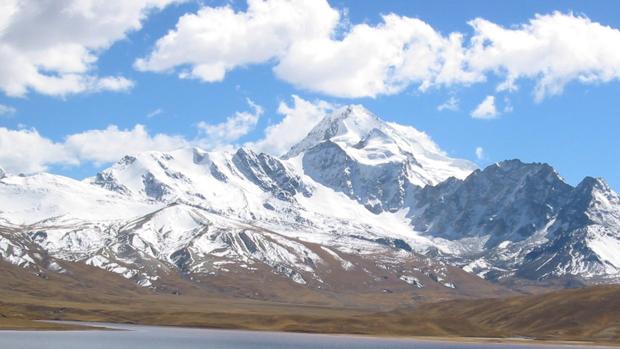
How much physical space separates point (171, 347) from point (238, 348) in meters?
14.5

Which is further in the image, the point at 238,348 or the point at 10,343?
the point at 238,348

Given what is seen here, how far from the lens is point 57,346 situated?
18275 cm

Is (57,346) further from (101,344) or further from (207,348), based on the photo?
(207,348)

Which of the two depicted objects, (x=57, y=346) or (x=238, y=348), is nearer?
(x=57, y=346)

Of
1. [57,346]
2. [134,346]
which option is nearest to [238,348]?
[134,346]

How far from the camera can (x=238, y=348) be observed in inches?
7830

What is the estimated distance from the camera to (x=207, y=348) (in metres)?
196

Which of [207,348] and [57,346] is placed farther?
[207,348]

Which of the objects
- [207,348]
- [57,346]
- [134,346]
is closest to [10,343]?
[57,346]

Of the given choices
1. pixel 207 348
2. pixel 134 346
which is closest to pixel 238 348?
pixel 207 348

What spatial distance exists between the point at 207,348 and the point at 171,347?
7.54 metres

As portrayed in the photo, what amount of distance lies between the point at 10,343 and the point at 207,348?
129 ft

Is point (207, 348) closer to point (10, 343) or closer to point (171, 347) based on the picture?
point (171, 347)

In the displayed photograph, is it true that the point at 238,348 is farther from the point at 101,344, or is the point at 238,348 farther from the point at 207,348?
the point at 101,344
